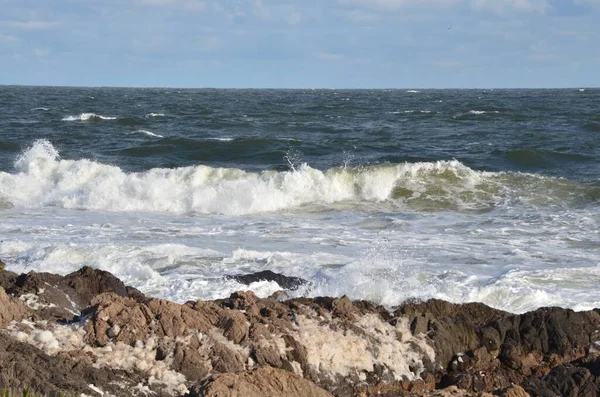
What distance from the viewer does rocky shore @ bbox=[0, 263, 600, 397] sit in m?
5.27

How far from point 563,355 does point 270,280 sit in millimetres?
3404

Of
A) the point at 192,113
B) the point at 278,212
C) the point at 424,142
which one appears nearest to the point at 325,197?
the point at 278,212

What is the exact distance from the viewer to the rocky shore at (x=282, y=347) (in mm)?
5273

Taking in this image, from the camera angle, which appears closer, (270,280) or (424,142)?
(270,280)

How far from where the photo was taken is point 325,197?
1755 cm

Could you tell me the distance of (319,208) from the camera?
16234mm

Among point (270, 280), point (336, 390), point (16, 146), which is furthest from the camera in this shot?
point (16, 146)

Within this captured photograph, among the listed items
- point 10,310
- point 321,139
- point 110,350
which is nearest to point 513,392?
point 110,350

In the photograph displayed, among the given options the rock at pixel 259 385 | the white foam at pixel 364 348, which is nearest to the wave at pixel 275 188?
the white foam at pixel 364 348

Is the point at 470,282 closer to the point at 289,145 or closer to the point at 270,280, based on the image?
the point at 270,280

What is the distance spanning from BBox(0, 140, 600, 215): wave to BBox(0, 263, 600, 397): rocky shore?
9.11 m

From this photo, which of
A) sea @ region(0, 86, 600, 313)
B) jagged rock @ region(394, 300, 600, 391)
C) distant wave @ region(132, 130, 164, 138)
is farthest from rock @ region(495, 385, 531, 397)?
distant wave @ region(132, 130, 164, 138)

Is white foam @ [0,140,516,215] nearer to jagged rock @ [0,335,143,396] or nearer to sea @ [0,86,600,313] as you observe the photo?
sea @ [0,86,600,313]

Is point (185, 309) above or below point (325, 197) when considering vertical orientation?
above
